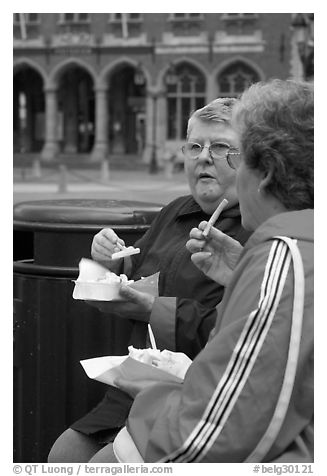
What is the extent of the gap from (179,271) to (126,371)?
45cm

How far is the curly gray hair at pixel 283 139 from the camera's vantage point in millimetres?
1155

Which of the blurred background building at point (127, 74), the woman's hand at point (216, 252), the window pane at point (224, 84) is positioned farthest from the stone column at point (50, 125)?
the woman's hand at point (216, 252)

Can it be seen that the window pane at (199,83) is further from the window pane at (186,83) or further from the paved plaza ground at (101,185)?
the paved plaza ground at (101,185)

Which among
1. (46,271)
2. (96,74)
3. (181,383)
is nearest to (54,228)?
(46,271)

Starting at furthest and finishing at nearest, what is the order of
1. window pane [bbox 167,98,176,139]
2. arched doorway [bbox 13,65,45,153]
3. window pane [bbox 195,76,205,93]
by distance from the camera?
arched doorway [bbox 13,65,45,153] < window pane [bbox 167,98,176,139] < window pane [bbox 195,76,205,93]

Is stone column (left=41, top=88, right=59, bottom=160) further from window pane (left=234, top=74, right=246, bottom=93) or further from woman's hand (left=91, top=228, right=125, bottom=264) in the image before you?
woman's hand (left=91, top=228, right=125, bottom=264)

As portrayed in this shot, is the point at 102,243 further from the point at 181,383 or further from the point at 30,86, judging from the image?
the point at 30,86

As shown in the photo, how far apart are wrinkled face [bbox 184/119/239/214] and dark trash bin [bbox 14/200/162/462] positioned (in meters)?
0.47

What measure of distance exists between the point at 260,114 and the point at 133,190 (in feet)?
53.0

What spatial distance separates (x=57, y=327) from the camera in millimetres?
2145

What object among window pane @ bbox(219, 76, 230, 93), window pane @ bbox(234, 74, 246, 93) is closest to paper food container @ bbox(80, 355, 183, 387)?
window pane @ bbox(234, 74, 246, 93)

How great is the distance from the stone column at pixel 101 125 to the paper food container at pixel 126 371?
86.5ft

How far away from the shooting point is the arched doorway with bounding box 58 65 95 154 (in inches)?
1140

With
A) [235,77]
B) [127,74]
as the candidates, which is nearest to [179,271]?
[235,77]
